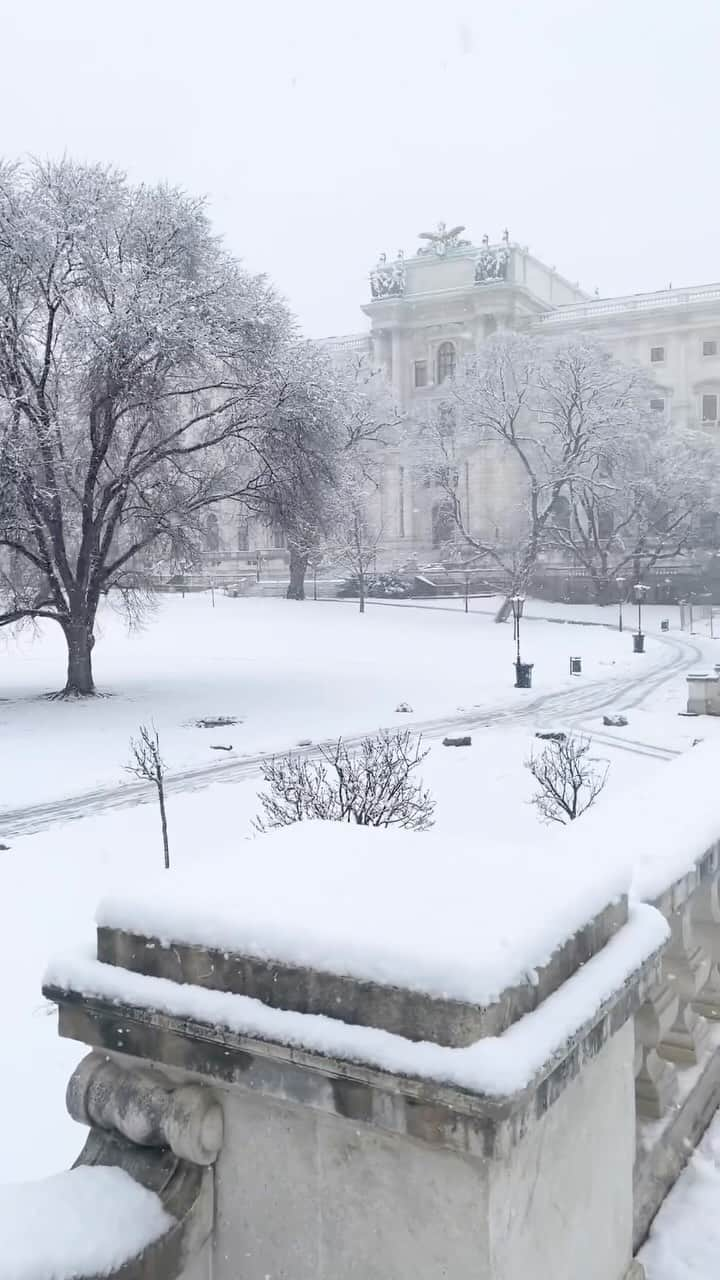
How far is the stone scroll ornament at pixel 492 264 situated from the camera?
262 ft

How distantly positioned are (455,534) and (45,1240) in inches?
2878

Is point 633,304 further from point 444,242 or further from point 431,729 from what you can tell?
point 431,729

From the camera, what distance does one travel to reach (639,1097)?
3.07 meters

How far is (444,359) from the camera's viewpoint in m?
84.4

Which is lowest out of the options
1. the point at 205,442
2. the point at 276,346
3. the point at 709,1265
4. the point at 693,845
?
the point at 709,1265

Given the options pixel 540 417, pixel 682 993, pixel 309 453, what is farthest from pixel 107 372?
pixel 540 417

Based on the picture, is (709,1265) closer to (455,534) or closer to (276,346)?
(276,346)

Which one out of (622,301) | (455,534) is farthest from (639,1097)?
(622,301)

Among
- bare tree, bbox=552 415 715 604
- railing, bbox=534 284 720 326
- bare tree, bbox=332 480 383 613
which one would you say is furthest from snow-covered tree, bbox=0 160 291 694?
railing, bbox=534 284 720 326

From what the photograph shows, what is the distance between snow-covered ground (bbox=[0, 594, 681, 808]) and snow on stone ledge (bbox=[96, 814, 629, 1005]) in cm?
1556

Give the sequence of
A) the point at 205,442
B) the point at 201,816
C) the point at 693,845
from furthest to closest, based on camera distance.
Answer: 1. the point at 205,442
2. the point at 201,816
3. the point at 693,845

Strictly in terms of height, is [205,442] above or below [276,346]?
below

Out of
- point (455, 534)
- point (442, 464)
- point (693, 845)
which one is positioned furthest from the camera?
point (455, 534)

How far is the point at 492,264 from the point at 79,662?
207 feet
